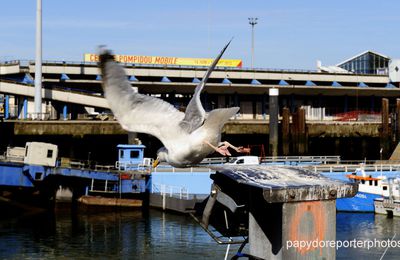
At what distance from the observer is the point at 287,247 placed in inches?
389

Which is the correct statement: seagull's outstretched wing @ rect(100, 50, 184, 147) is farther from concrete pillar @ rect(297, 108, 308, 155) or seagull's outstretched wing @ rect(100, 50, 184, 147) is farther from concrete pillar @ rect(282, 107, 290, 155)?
concrete pillar @ rect(297, 108, 308, 155)

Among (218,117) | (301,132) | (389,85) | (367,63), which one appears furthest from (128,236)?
(367,63)

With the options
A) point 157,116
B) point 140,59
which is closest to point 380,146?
point 140,59

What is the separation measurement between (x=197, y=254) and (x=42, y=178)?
48.2 ft

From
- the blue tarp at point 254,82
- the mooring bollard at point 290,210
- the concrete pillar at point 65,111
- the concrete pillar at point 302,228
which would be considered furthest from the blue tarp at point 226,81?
the concrete pillar at point 302,228

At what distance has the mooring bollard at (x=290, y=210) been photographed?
9.80 metres

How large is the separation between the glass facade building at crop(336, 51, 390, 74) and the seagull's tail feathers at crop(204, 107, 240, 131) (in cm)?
6945

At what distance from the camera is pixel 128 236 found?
106 ft

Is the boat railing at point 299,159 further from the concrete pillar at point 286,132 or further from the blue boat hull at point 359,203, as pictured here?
the blue boat hull at point 359,203

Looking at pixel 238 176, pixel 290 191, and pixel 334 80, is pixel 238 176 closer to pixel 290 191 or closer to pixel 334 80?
pixel 290 191

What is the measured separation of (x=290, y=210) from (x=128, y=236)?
916 inches

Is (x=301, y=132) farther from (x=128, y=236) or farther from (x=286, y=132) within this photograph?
(x=128, y=236)

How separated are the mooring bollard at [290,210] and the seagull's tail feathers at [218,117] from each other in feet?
4.71

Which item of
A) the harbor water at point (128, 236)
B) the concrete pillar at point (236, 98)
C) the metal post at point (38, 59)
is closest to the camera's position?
the harbor water at point (128, 236)
